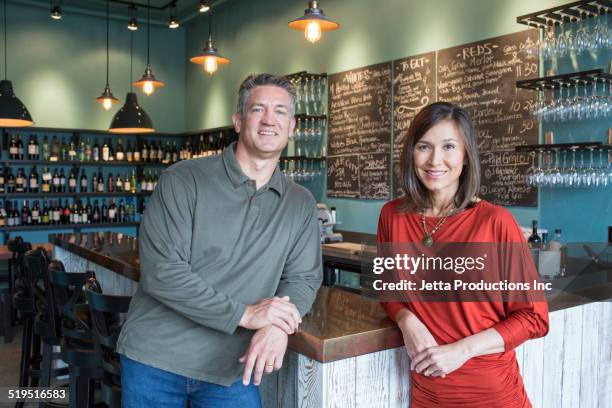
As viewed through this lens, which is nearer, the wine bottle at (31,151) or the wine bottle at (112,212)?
the wine bottle at (31,151)

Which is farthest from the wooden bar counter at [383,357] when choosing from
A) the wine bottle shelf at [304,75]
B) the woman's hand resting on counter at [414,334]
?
the wine bottle shelf at [304,75]

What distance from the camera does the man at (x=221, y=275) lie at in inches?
57.2

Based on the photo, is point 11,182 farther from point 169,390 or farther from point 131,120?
point 169,390

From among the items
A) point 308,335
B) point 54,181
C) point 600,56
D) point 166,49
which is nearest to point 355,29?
point 600,56

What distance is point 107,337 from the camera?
2070mm

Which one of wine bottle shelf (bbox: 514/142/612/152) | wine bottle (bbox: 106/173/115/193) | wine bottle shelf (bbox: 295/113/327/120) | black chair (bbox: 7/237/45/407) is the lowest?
black chair (bbox: 7/237/45/407)

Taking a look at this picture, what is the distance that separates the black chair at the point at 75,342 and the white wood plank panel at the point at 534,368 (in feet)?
5.07

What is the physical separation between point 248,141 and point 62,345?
1.48m

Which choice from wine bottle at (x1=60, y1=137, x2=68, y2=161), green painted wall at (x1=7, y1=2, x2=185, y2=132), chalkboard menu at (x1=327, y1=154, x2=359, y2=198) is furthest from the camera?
wine bottle at (x1=60, y1=137, x2=68, y2=161)

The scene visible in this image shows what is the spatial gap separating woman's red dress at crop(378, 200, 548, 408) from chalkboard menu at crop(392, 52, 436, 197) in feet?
11.4

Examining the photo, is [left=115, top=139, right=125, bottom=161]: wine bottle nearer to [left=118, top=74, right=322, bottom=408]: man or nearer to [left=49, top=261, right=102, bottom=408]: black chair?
[left=49, top=261, right=102, bottom=408]: black chair

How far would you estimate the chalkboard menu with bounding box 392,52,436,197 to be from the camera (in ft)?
16.3

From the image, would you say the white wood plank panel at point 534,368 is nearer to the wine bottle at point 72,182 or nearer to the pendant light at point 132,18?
the pendant light at point 132,18

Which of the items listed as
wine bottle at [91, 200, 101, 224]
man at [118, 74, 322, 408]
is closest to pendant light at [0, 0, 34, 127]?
wine bottle at [91, 200, 101, 224]
